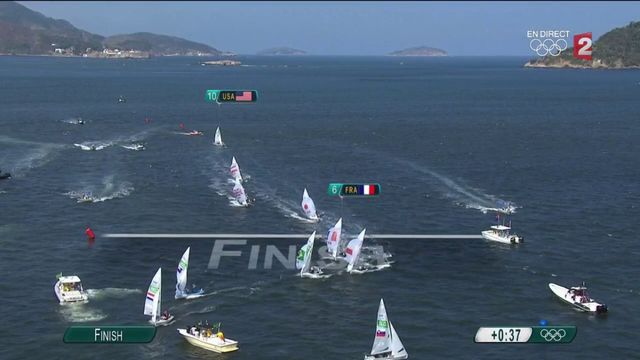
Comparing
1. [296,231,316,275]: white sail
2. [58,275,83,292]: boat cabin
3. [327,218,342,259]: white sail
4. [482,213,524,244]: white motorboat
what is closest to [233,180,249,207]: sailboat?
[327,218,342,259]: white sail

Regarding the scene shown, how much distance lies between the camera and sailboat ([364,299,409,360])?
6525 cm

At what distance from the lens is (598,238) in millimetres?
105750

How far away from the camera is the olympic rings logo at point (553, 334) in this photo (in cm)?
4934

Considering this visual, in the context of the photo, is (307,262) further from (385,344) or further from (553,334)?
(553,334)

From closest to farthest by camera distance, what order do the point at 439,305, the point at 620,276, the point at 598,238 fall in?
the point at 439,305
the point at 620,276
the point at 598,238

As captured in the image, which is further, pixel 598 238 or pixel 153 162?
pixel 153 162

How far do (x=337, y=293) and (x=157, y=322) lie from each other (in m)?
20.0

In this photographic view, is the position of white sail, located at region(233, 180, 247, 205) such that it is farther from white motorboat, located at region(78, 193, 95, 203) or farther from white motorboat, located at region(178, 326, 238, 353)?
white motorboat, located at region(178, 326, 238, 353)

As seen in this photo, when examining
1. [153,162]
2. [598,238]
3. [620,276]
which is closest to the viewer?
[620,276]

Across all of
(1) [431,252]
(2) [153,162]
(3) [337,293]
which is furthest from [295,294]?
(2) [153,162]

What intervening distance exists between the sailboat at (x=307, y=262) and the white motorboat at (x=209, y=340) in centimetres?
1915

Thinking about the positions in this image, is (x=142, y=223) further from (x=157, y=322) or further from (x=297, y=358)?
(x=297, y=358)

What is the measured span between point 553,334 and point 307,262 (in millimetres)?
41642

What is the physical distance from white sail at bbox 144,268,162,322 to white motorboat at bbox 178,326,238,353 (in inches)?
178
